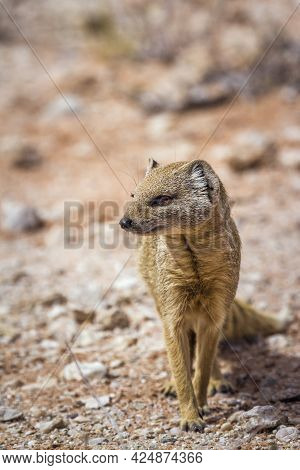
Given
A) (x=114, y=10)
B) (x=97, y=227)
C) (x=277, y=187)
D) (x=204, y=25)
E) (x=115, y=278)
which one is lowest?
(x=115, y=278)

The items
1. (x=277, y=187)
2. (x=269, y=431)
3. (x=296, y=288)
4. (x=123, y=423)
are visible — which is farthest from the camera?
(x=277, y=187)

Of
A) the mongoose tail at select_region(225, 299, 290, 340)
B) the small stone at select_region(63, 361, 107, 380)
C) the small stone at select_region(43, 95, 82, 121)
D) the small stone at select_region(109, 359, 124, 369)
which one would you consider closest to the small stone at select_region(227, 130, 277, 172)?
the small stone at select_region(43, 95, 82, 121)

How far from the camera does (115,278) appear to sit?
5.87 m

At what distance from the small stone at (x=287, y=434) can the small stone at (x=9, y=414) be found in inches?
62.1

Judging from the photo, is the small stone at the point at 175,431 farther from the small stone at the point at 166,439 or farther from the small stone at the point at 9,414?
the small stone at the point at 9,414

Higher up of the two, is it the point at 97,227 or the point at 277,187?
the point at 277,187

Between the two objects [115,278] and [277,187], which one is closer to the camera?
[115,278]

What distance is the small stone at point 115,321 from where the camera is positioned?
16.7 ft

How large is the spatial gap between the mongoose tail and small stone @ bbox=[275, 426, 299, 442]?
1268 mm

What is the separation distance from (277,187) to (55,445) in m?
5.15

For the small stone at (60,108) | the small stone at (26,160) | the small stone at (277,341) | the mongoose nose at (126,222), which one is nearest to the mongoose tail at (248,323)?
the small stone at (277,341)

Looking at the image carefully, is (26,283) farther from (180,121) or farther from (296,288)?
(180,121)

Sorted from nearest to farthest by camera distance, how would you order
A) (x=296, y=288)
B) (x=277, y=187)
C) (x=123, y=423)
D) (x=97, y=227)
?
(x=123, y=423)
(x=296, y=288)
(x=97, y=227)
(x=277, y=187)

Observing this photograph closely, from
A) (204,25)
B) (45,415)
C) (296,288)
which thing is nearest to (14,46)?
(204,25)
